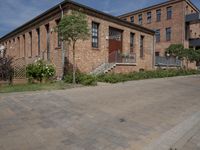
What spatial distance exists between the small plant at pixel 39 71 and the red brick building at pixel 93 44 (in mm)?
1148

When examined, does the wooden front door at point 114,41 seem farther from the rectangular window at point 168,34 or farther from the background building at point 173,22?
the rectangular window at point 168,34

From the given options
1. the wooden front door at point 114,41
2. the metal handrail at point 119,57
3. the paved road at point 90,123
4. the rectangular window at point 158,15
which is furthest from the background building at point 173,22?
the paved road at point 90,123

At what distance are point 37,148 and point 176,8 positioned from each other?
32753 mm

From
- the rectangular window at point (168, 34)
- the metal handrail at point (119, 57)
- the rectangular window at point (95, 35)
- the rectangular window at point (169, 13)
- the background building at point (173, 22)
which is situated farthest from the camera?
the rectangular window at point (168, 34)

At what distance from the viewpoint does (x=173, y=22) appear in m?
32.4

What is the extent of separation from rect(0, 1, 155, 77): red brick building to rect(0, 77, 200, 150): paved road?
7.98m

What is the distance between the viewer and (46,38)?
741 inches

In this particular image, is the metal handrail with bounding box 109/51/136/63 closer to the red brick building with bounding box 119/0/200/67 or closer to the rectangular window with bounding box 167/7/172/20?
the red brick building with bounding box 119/0/200/67

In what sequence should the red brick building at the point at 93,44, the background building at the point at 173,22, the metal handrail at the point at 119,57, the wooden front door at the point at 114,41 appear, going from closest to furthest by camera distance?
the red brick building at the point at 93,44
the metal handrail at the point at 119,57
the wooden front door at the point at 114,41
the background building at the point at 173,22

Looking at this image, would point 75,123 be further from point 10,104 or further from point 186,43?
point 186,43

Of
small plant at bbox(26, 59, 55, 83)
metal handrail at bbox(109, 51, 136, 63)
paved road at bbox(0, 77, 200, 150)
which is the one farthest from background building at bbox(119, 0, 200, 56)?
paved road at bbox(0, 77, 200, 150)

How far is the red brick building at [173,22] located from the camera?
31322 mm

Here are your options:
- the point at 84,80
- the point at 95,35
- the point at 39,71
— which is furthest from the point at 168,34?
the point at 39,71

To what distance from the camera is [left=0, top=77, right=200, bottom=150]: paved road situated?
4027 millimetres
